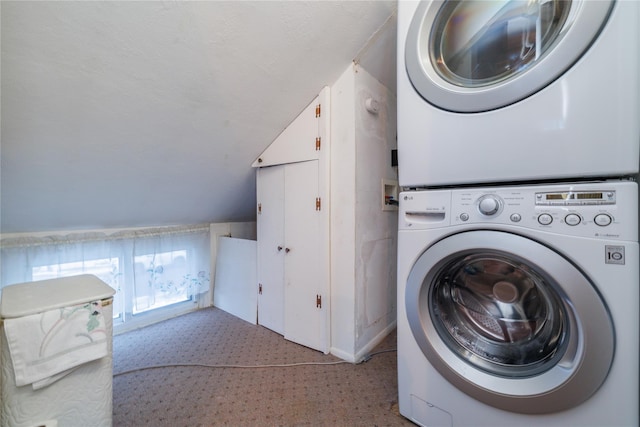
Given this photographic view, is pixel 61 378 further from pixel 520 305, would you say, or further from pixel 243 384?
pixel 520 305

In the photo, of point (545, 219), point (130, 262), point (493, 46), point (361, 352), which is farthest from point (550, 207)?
point (130, 262)

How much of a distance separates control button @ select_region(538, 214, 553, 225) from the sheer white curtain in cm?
248

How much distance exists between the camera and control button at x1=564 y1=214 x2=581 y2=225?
0.67m

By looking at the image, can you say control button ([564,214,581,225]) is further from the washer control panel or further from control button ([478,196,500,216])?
control button ([478,196,500,216])

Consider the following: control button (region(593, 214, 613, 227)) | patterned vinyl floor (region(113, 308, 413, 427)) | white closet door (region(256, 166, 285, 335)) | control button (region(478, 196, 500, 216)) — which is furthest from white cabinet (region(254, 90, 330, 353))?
control button (region(593, 214, 613, 227))

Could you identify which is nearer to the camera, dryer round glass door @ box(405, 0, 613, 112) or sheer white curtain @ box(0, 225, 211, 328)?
dryer round glass door @ box(405, 0, 613, 112)

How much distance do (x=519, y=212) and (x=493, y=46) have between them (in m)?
0.63

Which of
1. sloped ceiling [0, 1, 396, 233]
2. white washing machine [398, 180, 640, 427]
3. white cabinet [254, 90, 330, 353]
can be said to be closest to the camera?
white washing machine [398, 180, 640, 427]

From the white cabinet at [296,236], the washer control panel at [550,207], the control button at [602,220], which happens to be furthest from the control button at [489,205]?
the white cabinet at [296,236]

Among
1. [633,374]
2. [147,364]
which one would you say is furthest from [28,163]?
[633,374]

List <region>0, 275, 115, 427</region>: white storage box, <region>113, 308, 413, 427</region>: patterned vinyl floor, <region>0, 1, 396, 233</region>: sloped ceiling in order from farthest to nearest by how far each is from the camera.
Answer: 1. <region>113, 308, 413, 427</region>: patterned vinyl floor
2. <region>0, 1, 396, 233</region>: sloped ceiling
3. <region>0, 275, 115, 427</region>: white storage box

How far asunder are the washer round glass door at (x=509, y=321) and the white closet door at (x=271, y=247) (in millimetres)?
1139

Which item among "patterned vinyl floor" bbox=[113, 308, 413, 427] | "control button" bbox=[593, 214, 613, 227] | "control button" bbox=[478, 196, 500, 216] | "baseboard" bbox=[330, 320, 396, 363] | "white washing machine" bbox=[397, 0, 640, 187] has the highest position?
"white washing machine" bbox=[397, 0, 640, 187]

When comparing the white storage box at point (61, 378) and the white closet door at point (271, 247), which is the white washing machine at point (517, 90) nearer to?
the white closet door at point (271, 247)
